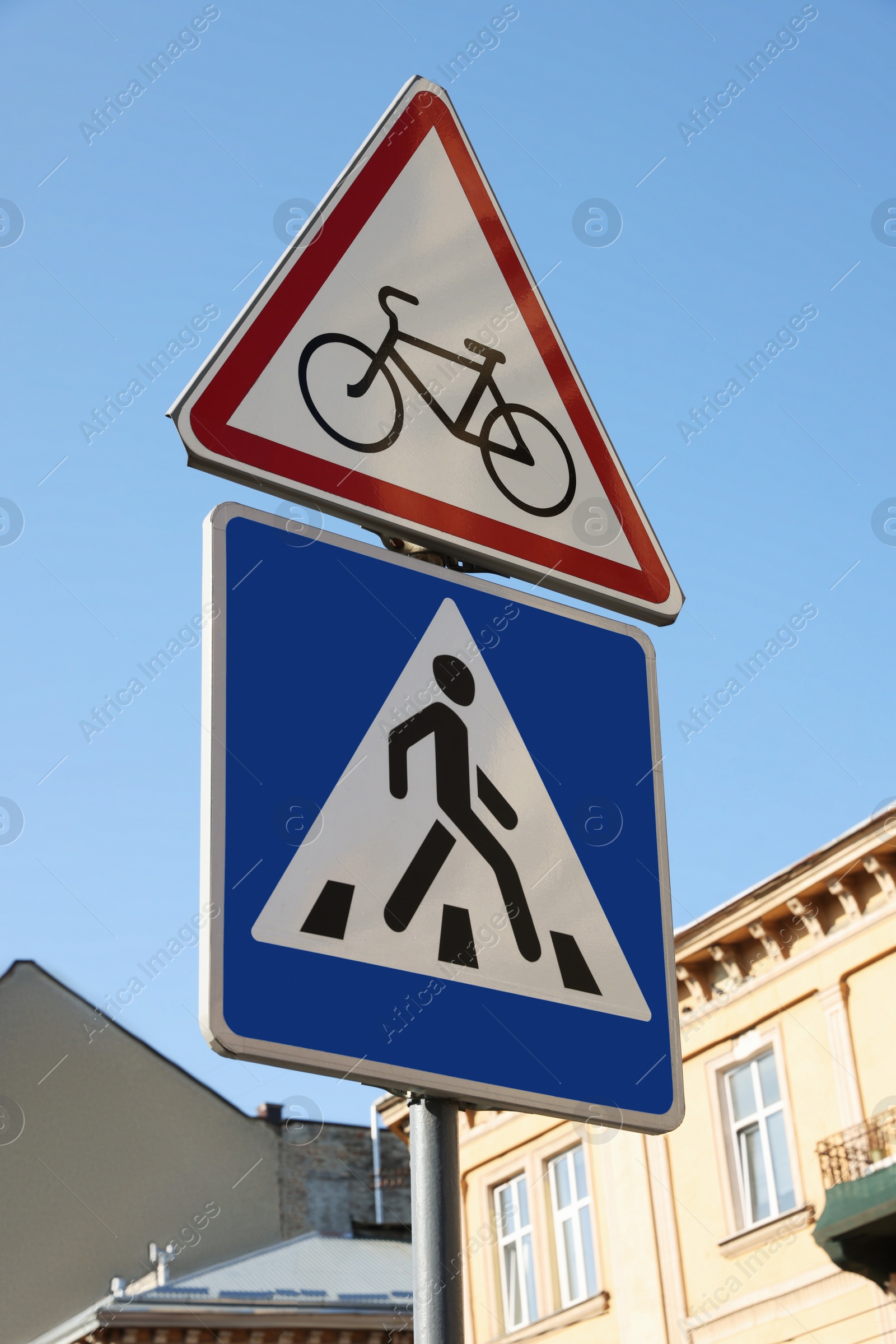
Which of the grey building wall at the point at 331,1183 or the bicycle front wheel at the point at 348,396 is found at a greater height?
the grey building wall at the point at 331,1183

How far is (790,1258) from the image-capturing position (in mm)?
15672

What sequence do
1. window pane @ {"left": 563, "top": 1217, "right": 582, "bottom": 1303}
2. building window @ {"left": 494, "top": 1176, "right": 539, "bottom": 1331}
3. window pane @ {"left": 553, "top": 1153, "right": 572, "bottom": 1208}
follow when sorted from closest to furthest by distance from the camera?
window pane @ {"left": 563, "top": 1217, "right": 582, "bottom": 1303}, window pane @ {"left": 553, "top": 1153, "right": 572, "bottom": 1208}, building window @ {"left": 494, "top": 1176, "right": 539, "bottom": 1331}

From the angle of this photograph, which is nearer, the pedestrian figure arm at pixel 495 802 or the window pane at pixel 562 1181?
the pedestrian figure arm at pixel 495 802

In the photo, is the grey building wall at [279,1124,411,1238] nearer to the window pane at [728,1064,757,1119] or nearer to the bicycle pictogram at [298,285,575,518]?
the window pane at [728,1064,757,1119]

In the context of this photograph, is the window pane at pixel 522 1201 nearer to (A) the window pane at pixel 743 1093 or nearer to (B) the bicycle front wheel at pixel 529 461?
(A) the window pane at pixel 743 1093

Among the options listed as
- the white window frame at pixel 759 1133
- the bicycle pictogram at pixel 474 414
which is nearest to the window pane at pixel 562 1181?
the white window frame at pixel 759 1133

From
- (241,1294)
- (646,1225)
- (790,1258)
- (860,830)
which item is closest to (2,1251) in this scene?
(241,1294)

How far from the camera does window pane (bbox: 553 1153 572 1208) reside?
18.8 metres

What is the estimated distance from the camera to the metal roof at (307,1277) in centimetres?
2353

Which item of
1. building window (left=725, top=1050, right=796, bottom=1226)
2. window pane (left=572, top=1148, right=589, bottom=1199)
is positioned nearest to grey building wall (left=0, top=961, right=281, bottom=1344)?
window pane (left=572, top=1148, right=589, bottom=1199)

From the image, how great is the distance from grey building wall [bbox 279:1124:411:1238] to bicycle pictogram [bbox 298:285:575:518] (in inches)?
1163

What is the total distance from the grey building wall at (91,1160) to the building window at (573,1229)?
12080 mm

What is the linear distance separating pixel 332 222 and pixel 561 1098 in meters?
1.46

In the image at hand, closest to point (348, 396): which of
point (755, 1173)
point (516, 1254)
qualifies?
point (755, 1173)
